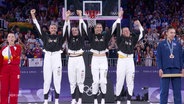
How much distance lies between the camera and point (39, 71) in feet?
64.5

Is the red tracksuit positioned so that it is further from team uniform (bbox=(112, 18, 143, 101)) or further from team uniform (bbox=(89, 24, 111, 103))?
team uniform (bbox=(112, 18, 143, 101))

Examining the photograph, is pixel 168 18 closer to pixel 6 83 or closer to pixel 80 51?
pixel 80 51

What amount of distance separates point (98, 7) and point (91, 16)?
129 centimetres

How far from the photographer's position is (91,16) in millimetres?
19297

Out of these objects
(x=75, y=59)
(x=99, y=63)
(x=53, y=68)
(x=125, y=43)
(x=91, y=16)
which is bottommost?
(x=53, y=68)

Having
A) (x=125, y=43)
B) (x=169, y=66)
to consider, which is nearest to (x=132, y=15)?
(x=125, y=43)

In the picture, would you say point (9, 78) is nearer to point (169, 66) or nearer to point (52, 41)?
point (52, 41)

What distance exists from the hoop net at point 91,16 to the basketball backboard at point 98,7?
23cm

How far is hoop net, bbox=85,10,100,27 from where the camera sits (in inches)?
740

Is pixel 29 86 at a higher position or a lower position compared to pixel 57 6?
lower

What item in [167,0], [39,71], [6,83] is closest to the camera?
[6,83]

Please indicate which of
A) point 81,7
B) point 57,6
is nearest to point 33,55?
point 81,7

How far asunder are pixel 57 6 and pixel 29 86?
9.86 m

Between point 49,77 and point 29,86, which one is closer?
point 49,77
